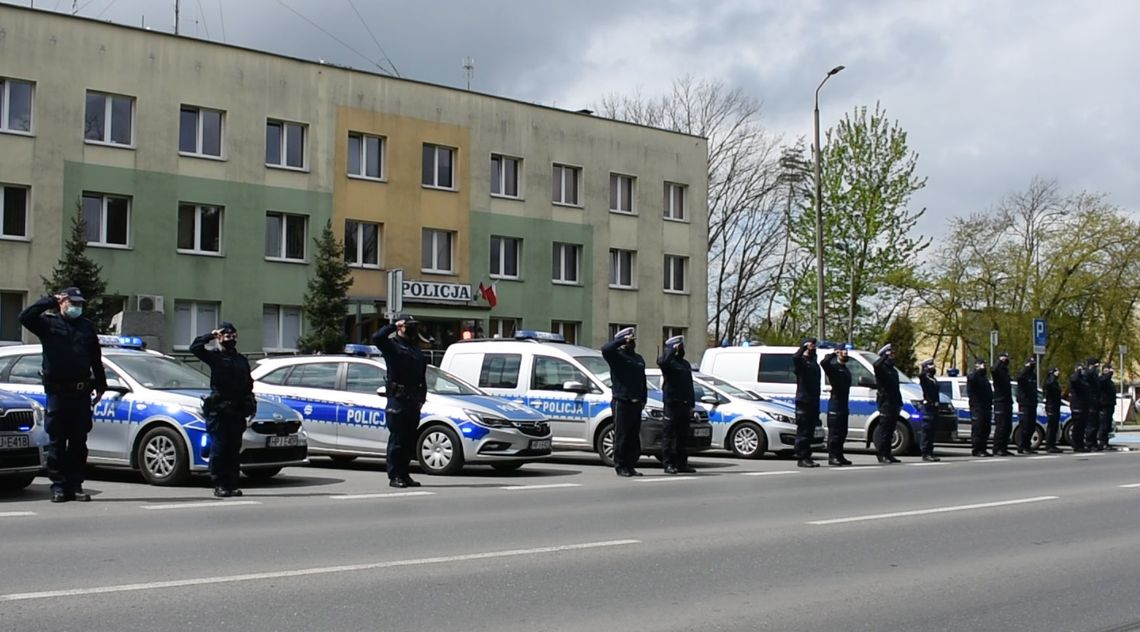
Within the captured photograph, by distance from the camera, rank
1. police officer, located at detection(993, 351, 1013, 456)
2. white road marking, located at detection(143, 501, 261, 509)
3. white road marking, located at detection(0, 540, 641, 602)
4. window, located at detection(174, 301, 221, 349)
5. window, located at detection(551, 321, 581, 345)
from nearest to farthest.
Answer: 1. white road marking, located at detection(0, 540, 641, 602)
2. white road marking, located at detection(143, 501, 261, 509)
3. police officer, located at detection(993, 351, 1013, 456)
4. window, located at detection(174, 301, 221, 349)
5. window, located at detection(551, 321, 581, 345)

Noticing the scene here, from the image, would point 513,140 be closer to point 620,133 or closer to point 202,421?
point 620,133

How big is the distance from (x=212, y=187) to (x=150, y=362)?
67.3 feet

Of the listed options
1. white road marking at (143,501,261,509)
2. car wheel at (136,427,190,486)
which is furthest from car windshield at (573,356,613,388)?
white road marking at (143,501,261,509)

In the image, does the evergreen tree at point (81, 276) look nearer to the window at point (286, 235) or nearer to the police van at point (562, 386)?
the window at point (286, 235)

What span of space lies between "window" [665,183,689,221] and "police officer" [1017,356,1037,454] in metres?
21.3

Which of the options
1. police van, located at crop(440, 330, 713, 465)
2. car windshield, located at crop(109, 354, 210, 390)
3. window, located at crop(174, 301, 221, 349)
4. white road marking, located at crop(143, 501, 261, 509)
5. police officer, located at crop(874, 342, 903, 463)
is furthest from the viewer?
window, located at crop(174, 301, 221, 349)

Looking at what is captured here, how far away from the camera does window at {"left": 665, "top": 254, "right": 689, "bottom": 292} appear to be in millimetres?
44625

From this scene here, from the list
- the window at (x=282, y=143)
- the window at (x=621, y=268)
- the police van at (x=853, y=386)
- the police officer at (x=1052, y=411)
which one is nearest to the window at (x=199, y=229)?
the window at (x=282, y=143)

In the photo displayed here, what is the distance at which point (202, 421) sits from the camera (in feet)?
43.4

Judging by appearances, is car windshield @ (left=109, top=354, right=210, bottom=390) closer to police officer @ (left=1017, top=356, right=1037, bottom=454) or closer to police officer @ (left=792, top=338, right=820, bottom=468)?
police officer @ (left=792, top=338, right=820, bottom=468)

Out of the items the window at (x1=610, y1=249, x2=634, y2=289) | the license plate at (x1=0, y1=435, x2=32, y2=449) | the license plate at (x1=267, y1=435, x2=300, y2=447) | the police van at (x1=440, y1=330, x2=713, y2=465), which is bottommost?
the license plate at (x1=267, y1=435, x2=300, y2=447)

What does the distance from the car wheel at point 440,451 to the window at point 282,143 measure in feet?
68.9

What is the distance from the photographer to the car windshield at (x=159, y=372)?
13.8m

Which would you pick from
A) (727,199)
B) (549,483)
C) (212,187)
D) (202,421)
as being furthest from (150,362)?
(727,199)
